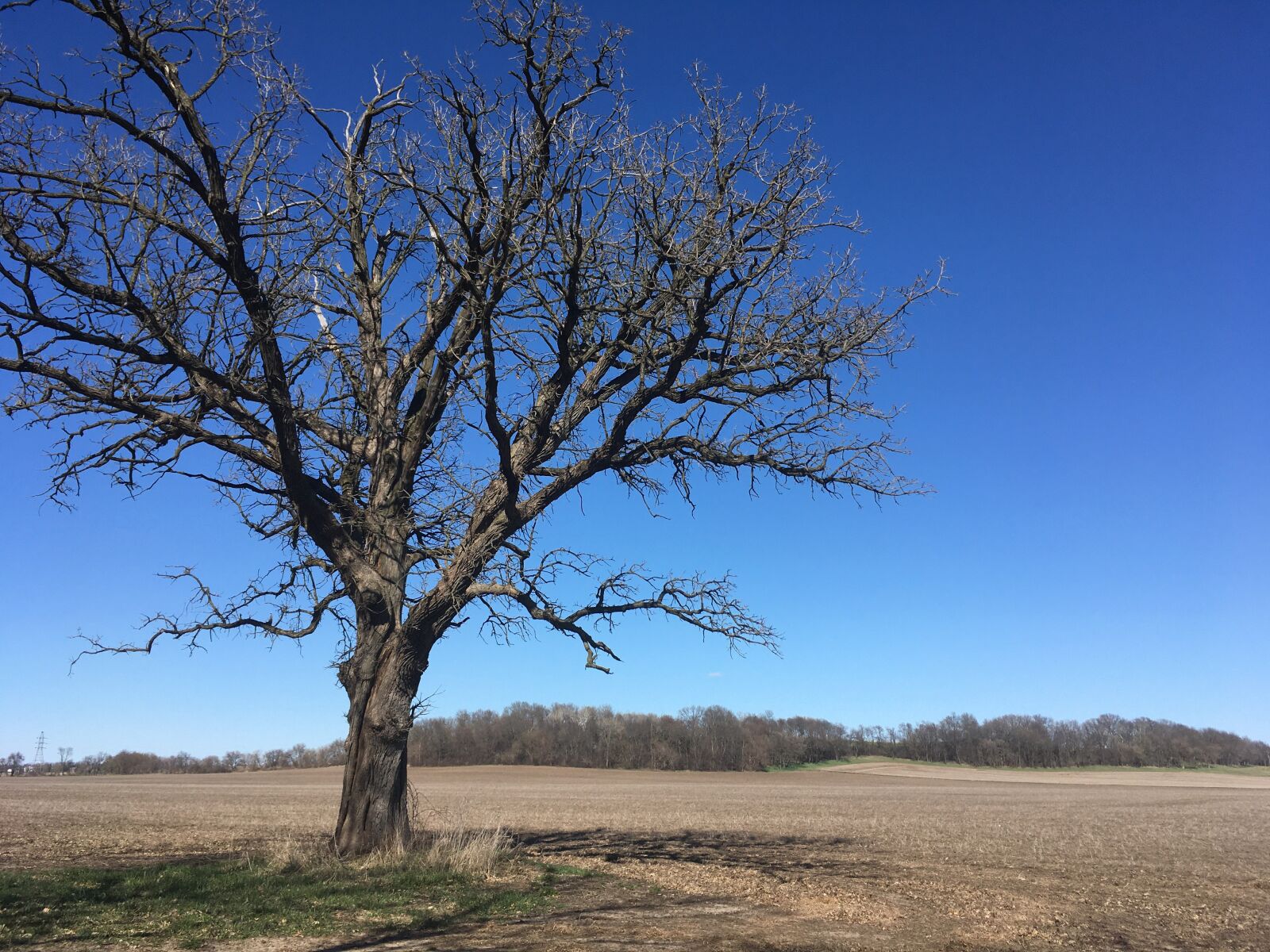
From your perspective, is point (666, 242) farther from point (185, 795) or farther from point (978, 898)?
point (185, 795)

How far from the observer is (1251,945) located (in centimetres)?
888

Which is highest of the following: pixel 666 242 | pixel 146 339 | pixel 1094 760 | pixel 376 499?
pixel 666 242

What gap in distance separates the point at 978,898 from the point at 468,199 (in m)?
11.1

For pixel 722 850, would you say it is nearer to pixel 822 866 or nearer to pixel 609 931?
pixel 822 866

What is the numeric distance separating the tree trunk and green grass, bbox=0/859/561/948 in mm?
693

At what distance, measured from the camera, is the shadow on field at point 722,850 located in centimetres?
1360

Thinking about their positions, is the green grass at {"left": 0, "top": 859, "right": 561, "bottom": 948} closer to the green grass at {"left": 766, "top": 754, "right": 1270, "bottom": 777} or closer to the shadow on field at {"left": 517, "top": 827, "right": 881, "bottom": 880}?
the shadow on field at {"left": 517, "top": 827, "right": 881, "bottom": 880}

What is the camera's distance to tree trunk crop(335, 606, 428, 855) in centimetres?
1102

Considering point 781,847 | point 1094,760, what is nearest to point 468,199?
point 781,847

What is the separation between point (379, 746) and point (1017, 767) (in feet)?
448

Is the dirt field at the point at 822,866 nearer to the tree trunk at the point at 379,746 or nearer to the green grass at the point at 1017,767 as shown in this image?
the tree trunk at the point at 379,746

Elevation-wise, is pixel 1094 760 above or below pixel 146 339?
below

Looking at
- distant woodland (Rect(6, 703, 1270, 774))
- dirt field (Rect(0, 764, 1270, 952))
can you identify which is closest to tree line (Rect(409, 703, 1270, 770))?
distant woodland (Rect(6, 703, 1270, 774))

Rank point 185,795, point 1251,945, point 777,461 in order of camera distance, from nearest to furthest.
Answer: point 1251,945
point 777,461
point 185,795
